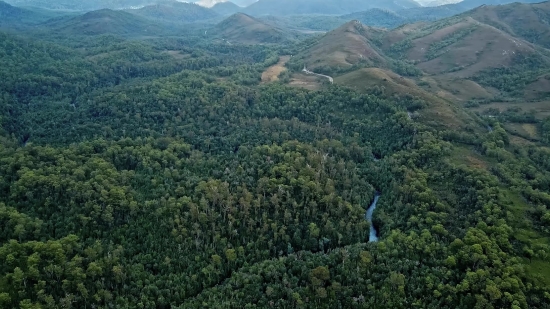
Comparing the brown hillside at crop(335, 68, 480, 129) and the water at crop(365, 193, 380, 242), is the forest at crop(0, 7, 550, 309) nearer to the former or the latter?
the water at crop(365, 193, 380, 242)

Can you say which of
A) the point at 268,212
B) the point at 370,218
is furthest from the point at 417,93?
the point at 268,212

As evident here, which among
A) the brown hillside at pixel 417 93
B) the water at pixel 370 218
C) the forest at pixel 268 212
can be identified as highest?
the brown hillside at pixel 417 93

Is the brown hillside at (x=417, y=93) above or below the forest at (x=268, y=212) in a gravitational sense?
above

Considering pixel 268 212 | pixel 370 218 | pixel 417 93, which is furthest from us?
pixel 417 93

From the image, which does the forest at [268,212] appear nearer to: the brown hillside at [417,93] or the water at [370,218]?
the water at [370,218]

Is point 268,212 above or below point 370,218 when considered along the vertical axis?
above

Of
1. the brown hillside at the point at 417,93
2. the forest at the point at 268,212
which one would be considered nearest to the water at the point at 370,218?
the forest at the point at 268,212

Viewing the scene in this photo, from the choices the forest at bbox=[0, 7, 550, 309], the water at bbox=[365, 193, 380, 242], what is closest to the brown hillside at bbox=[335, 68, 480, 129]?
the forest at bbox=[0, 7, 550, 309]

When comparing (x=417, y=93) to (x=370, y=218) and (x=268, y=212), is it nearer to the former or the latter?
(x=370, y=218)

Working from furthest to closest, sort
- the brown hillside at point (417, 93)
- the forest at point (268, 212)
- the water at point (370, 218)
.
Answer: the brown hillside at point (417, 93), the water at point (370, 218), the forest at point (268, 212)

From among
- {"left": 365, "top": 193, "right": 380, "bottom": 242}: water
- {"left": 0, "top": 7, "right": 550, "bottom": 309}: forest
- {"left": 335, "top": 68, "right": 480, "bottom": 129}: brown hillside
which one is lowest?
{"left": 365, "top": 193, "right": 380, "bottom": 242}: water
